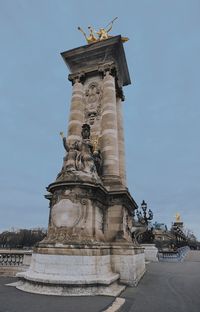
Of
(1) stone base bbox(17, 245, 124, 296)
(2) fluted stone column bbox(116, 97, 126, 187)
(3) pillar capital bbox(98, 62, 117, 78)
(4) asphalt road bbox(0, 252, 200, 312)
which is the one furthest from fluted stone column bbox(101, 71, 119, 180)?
(4) asphalt road bbox(0, 252, 200, 312)

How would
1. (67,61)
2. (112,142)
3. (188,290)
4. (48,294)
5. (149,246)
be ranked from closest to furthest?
1. (48,294)
2. (188,290)
3. (112,142)
4. (67,61)
5. (149,246)

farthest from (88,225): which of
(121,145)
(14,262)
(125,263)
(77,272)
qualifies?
(121,145)

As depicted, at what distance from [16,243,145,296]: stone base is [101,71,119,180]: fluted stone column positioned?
4.27 m

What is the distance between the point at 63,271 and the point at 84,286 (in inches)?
35.7

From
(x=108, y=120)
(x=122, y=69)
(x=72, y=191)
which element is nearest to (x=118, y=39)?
(x=122, y=69)

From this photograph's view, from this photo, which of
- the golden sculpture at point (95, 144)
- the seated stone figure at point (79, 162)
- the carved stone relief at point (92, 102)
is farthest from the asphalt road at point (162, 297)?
the carved stone relief at point (92, 102)

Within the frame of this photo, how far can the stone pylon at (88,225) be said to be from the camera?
7.66 metres

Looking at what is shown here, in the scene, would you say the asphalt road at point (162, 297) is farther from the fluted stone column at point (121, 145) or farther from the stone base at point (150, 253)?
the stone base at point (150, 253)

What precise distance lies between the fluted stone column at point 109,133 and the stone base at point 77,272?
4.27 m

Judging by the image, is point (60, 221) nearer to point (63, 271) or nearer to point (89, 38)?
point (63, 271)

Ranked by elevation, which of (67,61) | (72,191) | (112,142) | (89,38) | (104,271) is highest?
(89,38)

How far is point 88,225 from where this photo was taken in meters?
9.08

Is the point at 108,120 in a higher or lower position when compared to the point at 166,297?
higher

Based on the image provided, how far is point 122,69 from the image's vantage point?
60.2ft
